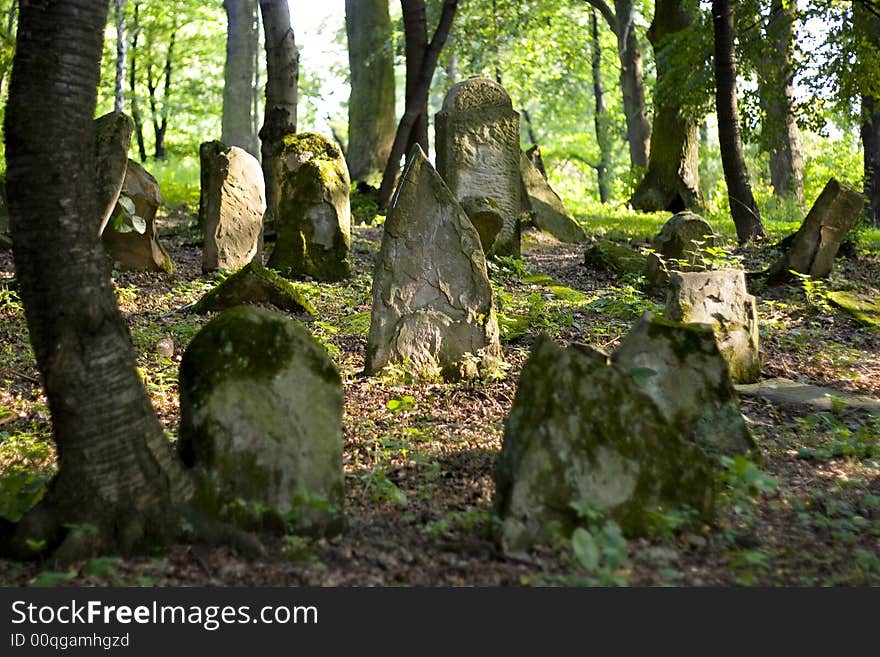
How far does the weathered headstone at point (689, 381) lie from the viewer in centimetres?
524

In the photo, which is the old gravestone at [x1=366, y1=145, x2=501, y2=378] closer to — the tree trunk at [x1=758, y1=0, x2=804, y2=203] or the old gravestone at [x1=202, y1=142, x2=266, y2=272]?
the old gravestone at [x1=202, y1=142, x2=266, y2=272]

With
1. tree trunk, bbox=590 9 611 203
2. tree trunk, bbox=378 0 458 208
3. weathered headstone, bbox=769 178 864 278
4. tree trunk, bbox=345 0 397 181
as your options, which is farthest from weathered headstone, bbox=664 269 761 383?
tree trunk, bbox=590 9 611 203

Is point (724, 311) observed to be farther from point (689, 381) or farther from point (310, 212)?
point (310, 212)

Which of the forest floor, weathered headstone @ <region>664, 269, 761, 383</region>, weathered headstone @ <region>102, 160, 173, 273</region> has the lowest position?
the forest floor

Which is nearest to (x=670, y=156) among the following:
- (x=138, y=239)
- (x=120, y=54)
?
(x=138, y=239)

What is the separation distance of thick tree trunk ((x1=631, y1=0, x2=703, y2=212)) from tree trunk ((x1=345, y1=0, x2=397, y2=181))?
18.3 ft

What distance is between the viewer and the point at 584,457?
3.98m

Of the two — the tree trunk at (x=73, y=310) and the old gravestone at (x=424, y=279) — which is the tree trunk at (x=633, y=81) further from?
the tree trunk at (x=73, y=310)

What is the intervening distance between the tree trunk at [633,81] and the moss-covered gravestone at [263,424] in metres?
19.6

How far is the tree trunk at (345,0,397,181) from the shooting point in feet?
65.8

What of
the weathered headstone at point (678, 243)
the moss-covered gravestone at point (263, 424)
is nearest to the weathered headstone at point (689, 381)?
the moss-covered gravestone at point (263, 424)

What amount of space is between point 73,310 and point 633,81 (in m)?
21.4

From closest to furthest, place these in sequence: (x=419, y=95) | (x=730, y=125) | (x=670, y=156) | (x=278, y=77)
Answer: (x=278, y=77), (x=730, y=125), (x=419, y=95), (x=670, y=156)

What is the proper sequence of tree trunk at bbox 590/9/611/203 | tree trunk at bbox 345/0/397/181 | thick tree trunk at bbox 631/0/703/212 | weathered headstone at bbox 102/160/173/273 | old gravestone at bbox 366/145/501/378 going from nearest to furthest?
1. old gravestone at bbox 366/145/501/378
2. weathered headstone at bbox 102/160/173/273
3. thick tree trunk at bbox 631/0/703/212
4. tree trunk at bbox 345/0/397/181
5. tree trunk at bbox 590/9/611/203
